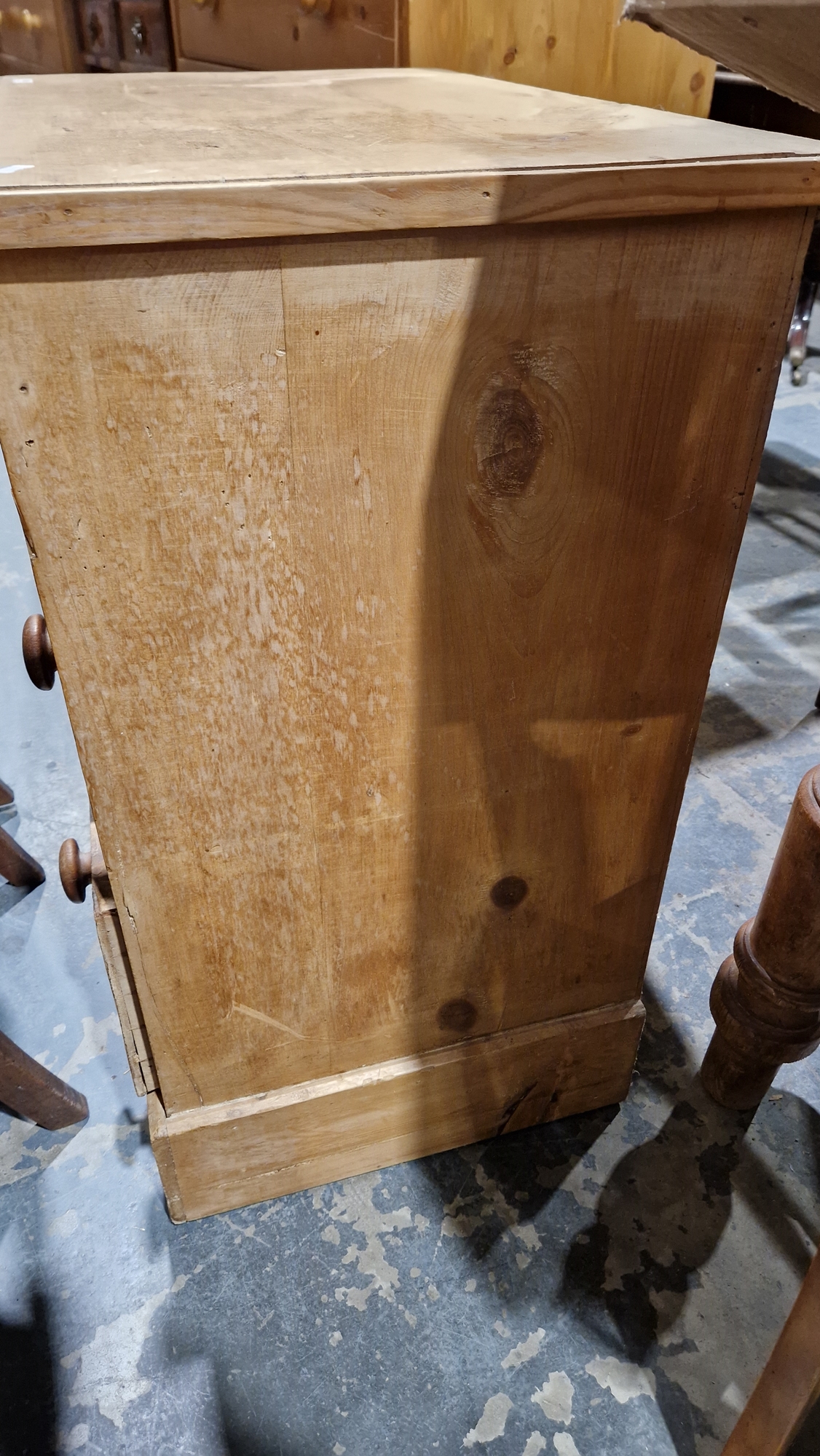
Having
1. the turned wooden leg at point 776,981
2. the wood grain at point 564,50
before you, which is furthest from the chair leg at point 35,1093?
the wood grain at point 564,50

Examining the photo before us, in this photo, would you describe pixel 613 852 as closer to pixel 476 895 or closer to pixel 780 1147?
pixel 476 895

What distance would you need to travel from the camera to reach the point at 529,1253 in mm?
1151

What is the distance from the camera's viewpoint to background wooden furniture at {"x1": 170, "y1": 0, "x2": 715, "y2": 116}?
1238 mm

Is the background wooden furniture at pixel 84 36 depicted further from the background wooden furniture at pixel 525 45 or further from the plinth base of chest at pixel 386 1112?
the plinth base of chest at pixel 386 1112

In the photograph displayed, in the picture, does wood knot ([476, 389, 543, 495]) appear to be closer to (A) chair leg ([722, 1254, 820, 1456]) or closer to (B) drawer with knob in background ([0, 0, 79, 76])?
(A) chair leg ([722, 1254, 820, 1456])

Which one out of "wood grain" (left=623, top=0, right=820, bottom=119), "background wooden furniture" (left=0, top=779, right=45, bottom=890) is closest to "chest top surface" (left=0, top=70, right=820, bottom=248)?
"wood grain" (left=623, top=0, right=820, bottom=119)

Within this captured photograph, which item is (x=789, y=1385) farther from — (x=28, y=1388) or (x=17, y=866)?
(x=17, y=866)

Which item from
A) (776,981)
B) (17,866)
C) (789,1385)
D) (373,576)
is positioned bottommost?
(17,866)

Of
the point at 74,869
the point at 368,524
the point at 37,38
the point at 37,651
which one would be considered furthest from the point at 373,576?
the point at 37,38

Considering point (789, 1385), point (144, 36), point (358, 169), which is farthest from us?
point (144, 36)

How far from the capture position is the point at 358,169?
644mm

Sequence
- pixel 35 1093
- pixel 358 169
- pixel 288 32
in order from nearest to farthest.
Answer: pixel 358 169, pixel 35 1093, pixel 288 32

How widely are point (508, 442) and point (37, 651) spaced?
541 mm

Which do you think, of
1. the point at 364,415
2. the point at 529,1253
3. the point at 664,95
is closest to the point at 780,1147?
the point at 529,1253
